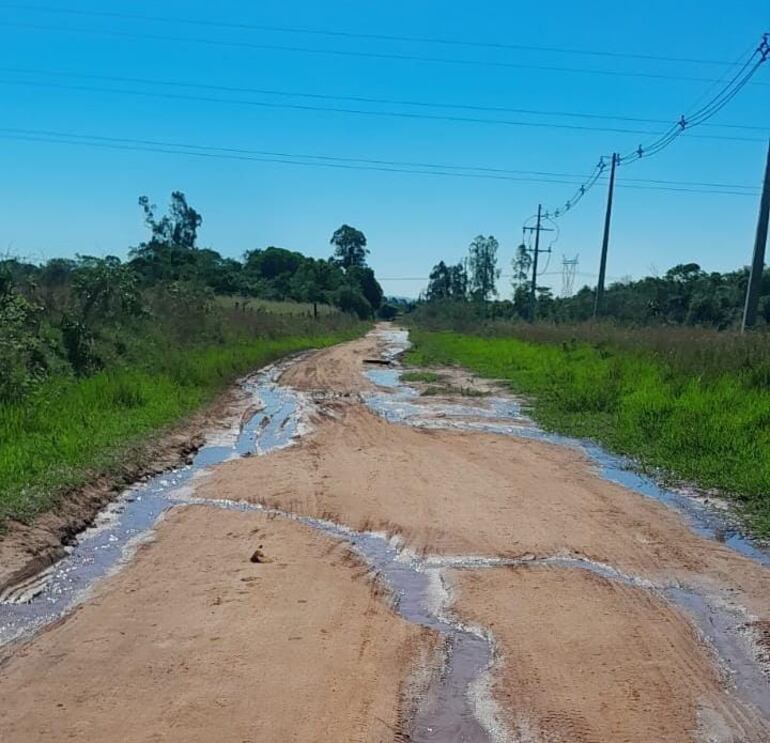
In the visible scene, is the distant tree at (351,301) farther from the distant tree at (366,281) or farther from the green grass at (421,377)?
the green grass at (421,377)

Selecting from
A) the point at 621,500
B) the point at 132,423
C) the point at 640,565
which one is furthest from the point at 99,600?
the point at 132,423

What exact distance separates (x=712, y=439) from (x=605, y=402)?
447cm

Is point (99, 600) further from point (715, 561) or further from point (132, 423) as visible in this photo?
point (132, 423)

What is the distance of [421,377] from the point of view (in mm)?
22250

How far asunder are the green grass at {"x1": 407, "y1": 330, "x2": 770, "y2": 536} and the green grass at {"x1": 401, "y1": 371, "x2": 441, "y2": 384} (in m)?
2.24

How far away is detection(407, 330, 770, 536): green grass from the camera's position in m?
9.49

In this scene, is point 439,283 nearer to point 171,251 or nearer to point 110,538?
point 171,251

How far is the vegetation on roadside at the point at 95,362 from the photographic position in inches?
345

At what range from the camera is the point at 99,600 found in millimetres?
5336

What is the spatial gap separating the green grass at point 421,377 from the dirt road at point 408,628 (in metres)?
12.9

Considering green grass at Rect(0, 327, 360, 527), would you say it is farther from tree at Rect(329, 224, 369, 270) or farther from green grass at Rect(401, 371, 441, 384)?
tree at Rect(329, 224, 369, 270)

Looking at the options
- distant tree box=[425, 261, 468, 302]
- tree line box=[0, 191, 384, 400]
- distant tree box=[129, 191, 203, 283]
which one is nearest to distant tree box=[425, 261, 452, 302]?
distant tree box=[425, 261, 468, 302]

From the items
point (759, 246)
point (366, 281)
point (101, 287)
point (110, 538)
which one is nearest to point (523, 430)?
A: point (110, 538)

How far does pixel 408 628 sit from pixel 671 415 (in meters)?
9.16
